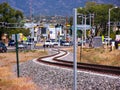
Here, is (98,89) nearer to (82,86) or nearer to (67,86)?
(82,86)

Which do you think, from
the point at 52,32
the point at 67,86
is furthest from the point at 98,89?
the point at 52,32

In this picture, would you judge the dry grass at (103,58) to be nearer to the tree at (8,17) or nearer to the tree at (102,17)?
the tree at (8,17)


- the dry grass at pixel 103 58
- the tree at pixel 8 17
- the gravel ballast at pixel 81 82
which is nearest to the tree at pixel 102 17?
the tree at pixel 8 17

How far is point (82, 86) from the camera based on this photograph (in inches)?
715

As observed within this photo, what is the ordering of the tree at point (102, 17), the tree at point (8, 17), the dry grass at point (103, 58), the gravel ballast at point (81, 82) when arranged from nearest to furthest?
1. the gravel ballast at point (81, 82)
2. the dry grass at point (103, 58)
3. the tree at point (8, 17)
4. the tree at point (102, 17)

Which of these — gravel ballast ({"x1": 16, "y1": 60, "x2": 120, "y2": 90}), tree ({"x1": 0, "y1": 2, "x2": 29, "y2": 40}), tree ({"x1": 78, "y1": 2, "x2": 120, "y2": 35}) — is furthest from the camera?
tree ({"x1": 78, "y1": 2, "x2": 120, "y2": 35})

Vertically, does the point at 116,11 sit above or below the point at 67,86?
above

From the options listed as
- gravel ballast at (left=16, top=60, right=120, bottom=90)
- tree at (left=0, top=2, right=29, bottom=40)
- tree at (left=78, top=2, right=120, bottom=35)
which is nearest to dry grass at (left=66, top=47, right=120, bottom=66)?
gravel ballast at (left=16, top=60, right=120, bottom=90)

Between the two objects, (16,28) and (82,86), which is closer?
(82,86)

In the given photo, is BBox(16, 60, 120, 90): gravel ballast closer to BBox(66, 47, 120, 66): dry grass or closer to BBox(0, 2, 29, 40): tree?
BBox(66, 47, 120, 66): dry grass

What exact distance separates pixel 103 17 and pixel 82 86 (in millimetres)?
126785

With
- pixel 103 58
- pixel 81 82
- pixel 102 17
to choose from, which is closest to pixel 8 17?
pixel 102 17

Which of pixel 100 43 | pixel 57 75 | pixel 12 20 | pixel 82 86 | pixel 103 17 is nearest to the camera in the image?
pixel 82 86

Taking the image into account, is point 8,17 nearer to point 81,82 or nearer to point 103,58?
point 103,58
